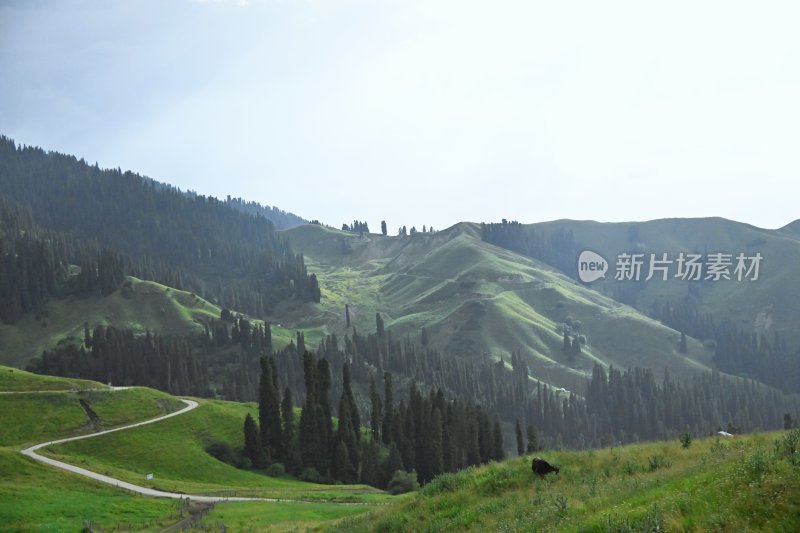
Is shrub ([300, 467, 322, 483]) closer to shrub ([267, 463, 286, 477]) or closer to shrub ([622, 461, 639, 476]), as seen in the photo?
shrub ([267, 463, 286, 477])

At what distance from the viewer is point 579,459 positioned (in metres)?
34.1

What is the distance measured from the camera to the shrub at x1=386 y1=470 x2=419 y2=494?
106144 millimetres

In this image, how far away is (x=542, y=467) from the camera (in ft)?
106

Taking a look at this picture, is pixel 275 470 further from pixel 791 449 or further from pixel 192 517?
pixel 791 449

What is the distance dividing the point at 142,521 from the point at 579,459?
127 ft

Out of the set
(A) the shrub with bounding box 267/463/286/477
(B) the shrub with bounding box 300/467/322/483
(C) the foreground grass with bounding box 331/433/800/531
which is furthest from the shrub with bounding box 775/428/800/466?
(B) the shrub with bounding box 300/467/322/483

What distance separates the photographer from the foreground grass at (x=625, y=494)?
15984 mm

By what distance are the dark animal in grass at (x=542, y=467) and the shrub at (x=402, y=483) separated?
77.3 meters

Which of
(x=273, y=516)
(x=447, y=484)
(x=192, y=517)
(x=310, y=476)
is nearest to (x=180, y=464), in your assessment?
(x=310, y=476)

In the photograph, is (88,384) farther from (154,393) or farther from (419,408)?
(419,408)

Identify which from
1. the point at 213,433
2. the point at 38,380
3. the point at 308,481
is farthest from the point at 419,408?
the point at 38,380

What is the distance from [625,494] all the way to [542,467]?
34.6 feet

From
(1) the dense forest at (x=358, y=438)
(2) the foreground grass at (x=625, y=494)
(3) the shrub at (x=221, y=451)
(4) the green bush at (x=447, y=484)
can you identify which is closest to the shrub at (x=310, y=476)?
(1) the dense forest at (x=358, y=438)

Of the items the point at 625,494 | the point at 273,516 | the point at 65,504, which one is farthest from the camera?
the point at 65,504
